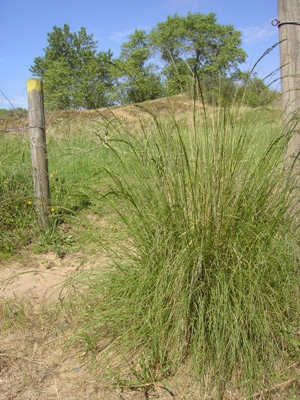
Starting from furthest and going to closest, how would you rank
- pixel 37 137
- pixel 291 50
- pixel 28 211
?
pixel 28 211
pixel 37 137
pixel 291 50

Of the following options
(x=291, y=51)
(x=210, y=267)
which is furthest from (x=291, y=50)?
(x=210, y=267)

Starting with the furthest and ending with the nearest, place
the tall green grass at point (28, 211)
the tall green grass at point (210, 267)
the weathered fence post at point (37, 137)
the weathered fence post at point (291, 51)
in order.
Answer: the weathered fence post at point (37, 137), the tall green grass at point (28, 211), the weathered fence post at point (291, 51), the tall green grass at point (210, 267)

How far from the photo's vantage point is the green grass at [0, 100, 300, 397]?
199 centimetres

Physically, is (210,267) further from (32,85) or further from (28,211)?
(32,85)

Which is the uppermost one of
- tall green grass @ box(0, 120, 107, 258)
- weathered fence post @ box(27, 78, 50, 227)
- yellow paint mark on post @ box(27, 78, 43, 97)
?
yellow paint mark on post @ box(27, 78, 43, 97)

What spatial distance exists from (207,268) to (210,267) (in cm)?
2

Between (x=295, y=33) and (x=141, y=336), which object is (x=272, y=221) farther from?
(x=295, y=33)

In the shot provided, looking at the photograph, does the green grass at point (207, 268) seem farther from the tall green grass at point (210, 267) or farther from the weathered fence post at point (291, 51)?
the weathered fence post at point (291, 51)

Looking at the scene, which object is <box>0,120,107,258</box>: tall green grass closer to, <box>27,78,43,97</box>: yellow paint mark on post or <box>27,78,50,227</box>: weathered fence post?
<box>27,78,50,227</box>: weathered fence post

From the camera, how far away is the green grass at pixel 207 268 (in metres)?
1.99

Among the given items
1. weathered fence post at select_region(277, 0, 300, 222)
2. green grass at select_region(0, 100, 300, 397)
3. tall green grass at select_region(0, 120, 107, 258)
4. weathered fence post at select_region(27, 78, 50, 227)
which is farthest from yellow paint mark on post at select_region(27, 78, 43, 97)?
weathered fence post at select_region(277, 0, 300, 222)

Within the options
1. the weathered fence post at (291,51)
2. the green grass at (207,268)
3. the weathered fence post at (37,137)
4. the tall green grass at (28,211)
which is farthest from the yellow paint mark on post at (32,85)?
the weathered fence post at (291,51)

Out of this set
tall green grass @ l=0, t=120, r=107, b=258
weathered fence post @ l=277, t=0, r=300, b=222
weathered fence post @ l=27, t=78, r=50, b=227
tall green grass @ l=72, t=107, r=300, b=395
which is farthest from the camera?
weathered fence post @ l=27, t=78, r=50, b=227

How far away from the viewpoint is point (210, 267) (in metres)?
2.13
